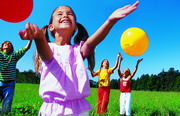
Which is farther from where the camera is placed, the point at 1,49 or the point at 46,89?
the point at 1,49

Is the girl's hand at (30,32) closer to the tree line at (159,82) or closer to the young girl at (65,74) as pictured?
the young girl at (65,74)

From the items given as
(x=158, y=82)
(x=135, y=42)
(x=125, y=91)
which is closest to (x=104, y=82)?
(x=125, y=91)

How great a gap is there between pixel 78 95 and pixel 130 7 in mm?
827

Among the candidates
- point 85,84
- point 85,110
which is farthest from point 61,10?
point 85,110

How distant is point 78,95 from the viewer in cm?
257

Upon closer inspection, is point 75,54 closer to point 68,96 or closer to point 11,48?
point 68,96

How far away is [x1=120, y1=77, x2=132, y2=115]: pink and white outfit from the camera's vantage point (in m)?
6.93

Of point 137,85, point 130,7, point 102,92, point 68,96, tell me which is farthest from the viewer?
point 137,85

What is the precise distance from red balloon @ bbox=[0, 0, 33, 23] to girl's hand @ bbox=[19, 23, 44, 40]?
738 millimetres

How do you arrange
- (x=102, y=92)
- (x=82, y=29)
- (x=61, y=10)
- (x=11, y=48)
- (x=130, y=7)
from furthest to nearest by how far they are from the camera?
1. (x=102, y=92)
2. (x=11, y=48)
3. (x=82, y=29)
4. (x=61, y=10)
5. (x=130, y=7)

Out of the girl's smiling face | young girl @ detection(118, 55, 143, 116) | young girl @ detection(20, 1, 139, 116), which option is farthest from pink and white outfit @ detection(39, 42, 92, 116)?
young girl @ detection(118, 55, 143, 116)

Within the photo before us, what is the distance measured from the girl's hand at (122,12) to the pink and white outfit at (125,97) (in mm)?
4798

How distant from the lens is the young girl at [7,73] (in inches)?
220

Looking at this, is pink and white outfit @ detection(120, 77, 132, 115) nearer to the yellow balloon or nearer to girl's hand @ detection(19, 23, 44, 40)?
the yellow balloon
